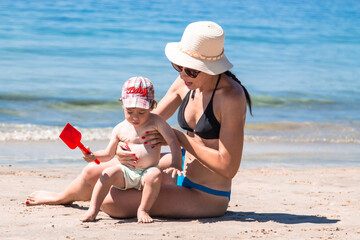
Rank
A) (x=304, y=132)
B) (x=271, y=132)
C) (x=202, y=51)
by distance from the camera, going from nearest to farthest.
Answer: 1. (x=202, y=51)
2. (x=271, y=132)
3. (x=304, y=132)

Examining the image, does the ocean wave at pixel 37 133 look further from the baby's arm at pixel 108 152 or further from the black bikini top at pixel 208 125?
the black bikini top at pixel 208 125

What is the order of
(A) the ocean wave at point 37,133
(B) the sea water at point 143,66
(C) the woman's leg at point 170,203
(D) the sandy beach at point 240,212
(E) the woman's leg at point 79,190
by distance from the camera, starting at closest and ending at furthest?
(D) the sandy beach at point 240,212 → (C) the woman's leg at point 170,203 → (E) the woman's leg at point 79,190 → (A) the ocean wave at point 37,133 → (B) the sea water at point 143,66

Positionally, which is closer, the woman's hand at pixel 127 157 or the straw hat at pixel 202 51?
the straw hat at pixel 202 51

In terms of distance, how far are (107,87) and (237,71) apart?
16.5 feet

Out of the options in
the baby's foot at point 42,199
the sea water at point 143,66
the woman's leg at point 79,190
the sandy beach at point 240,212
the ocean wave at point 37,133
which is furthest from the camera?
the sea water at point 143,66

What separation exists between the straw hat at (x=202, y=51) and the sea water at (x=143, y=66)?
194 inches

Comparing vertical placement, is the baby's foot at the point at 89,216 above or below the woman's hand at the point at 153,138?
below

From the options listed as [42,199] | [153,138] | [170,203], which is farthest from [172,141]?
[42,199]

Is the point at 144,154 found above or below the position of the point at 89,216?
above

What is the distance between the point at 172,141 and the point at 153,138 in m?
0.15

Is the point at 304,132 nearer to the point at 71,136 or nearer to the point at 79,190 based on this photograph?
the point at 79,190

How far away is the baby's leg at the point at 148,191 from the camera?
3.96m

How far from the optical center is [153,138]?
4051mm

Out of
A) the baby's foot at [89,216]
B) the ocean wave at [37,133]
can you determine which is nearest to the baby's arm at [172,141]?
the baby's foot at [89,216]
